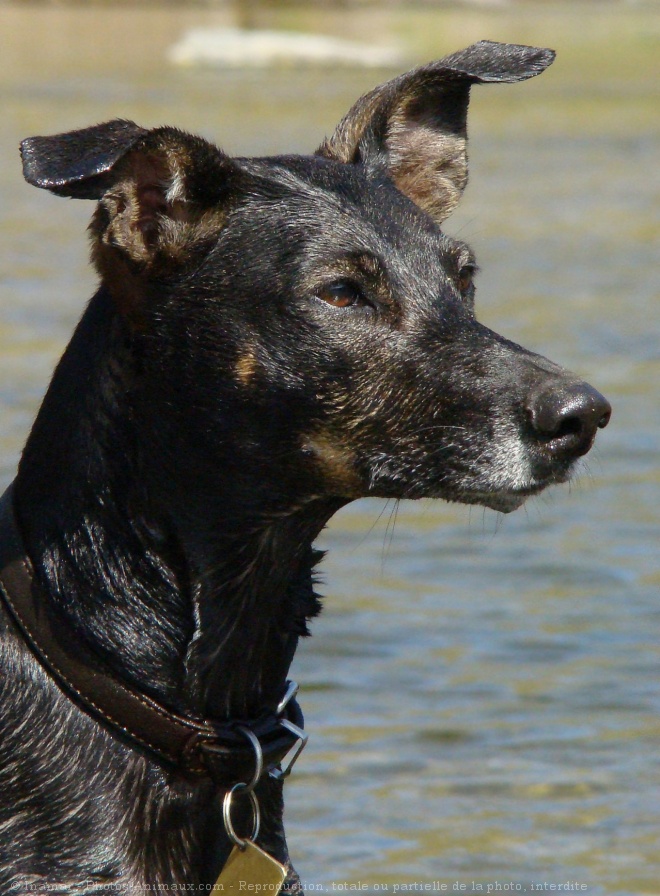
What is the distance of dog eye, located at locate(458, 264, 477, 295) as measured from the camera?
14.4 feet

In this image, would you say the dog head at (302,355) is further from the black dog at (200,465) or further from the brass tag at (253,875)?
the brass tag at (253,875)

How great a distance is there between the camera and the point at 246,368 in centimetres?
400

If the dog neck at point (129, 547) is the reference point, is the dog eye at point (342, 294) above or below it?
above

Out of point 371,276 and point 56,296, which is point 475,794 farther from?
point 56,296

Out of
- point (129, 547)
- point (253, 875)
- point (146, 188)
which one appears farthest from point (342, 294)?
point (253, 875)

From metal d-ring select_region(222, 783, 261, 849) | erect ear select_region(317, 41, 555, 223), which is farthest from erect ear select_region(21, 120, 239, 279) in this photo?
metal d-ring select_region(222, 783, 261, 849)

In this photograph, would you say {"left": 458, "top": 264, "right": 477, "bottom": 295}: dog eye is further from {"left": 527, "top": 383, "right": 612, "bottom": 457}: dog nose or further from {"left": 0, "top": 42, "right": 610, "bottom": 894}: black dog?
{"left": 527, "top": 383, "right": 612, "bottom": 457}: dog nose

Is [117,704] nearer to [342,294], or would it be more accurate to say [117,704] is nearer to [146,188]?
[342,294]

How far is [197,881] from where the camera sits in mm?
3889

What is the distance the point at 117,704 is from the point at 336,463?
2.57 feet

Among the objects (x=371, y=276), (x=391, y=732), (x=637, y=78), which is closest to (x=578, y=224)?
(x=391, y=732)

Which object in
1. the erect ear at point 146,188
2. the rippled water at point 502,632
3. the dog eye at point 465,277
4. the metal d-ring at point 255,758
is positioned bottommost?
the rippled water at point 502,632

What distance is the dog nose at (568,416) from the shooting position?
12.5 ft

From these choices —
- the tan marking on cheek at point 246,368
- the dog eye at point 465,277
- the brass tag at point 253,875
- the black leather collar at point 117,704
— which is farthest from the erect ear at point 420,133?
the brass tag at point 253,875
